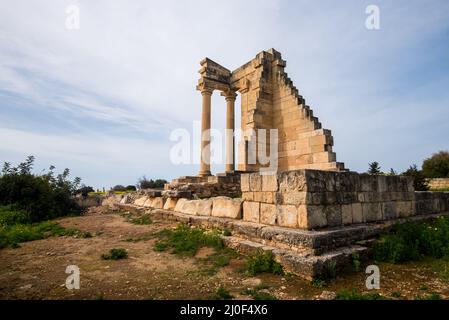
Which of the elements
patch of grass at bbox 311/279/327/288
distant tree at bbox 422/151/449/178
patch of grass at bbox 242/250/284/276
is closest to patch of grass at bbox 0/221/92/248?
patch of grass at bbox 242/250/284/276

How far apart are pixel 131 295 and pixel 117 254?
2.05 meters

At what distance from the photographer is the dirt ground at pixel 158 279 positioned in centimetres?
349

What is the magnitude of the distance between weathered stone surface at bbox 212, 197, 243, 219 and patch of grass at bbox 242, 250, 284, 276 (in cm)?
205

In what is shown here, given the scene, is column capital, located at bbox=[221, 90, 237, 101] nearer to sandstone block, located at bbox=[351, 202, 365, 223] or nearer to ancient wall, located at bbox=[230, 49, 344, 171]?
ancient wall, located at bbox=[230, 49, 344, 171]

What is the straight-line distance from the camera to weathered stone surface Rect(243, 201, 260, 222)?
5.89 metres

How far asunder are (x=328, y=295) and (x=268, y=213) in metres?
2.40

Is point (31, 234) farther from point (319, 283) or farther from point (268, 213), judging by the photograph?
point (319, 283)

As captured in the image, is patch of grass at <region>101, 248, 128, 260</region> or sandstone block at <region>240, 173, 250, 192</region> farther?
sandstone block at <region>240, 173, 250, 192</region>

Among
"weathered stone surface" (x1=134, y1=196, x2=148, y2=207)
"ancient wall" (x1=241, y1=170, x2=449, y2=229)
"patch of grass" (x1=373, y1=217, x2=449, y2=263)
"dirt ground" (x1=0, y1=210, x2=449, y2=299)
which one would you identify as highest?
"ancient wall" (x1=241, y1=170, x2=449, y2=229)

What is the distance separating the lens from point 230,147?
1403 centimetres

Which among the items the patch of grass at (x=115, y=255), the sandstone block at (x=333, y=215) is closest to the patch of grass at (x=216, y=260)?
the patch of grass at (x=115, y=255)

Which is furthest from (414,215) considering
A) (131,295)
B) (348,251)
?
(131,295)

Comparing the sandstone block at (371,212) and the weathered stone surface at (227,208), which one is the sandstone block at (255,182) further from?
the sandstone block at (371,212)
